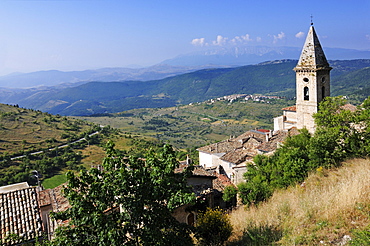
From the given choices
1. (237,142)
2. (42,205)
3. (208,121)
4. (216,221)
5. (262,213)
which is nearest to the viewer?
(216,221)

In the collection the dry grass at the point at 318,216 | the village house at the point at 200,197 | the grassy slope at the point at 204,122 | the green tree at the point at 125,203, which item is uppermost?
the green tree at the point at 125,203

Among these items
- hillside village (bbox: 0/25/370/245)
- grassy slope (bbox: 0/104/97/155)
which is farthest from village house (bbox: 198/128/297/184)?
grassy slope (bbox: 0/104/97/155)

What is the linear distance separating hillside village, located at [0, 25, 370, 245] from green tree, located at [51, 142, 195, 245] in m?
0.78

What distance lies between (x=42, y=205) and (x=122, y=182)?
10.1m

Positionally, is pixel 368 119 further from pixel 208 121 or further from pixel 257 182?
pixel 208 121

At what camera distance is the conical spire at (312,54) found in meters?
27.2

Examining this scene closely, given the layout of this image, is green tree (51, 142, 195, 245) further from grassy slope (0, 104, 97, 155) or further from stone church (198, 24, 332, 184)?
grassy slope (0, 104, 97, 155)

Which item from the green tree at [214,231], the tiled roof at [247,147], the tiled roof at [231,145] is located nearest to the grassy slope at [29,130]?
the tiled roof at [231,145]

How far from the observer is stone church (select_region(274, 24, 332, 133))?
→ 89.1 feet

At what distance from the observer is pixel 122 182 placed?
295 inches

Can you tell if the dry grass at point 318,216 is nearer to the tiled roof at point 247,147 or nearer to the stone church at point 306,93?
the stone church at point 306,93

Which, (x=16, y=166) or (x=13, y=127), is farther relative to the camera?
(x=13, y=127)

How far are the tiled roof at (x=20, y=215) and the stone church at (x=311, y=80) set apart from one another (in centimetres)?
2266

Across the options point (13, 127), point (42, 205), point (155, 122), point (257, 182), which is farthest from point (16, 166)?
point (155, 122)
